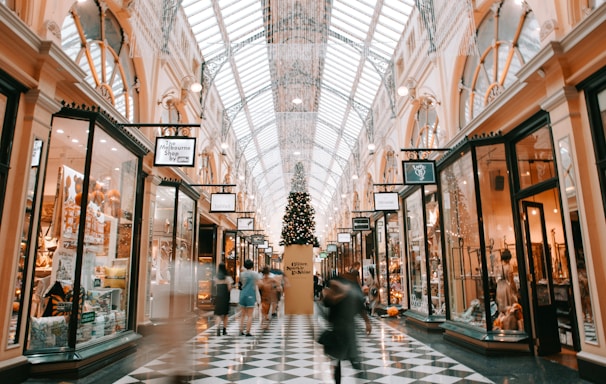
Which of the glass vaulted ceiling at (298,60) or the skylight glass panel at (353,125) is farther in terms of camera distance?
the skylight glass panel at (353,125)

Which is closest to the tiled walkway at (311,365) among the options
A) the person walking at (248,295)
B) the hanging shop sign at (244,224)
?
the person walking at (248,295)

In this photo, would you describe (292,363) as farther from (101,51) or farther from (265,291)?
(101,51)

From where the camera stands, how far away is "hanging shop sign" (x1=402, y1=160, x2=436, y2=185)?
8.65 meters

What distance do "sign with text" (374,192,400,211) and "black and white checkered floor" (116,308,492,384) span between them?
4.12m

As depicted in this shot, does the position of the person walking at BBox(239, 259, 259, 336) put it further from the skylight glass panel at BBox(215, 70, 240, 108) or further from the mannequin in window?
the skylight glass panel at BBox(215, 70, 240, 108)

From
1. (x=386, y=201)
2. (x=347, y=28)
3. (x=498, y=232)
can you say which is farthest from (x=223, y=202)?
(x=498, y=232)

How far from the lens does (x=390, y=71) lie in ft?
46.7

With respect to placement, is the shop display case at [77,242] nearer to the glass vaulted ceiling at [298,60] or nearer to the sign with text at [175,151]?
the sign with text at [175,151]

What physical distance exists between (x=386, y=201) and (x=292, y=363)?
6.97 metres

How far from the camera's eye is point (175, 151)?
782 cm

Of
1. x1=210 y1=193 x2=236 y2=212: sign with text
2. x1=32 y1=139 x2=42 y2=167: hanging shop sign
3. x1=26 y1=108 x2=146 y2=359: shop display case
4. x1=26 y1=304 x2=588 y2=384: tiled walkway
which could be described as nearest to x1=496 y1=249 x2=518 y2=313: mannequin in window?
x1=26 y1=304 x2=588 y2=384: tiled walkway

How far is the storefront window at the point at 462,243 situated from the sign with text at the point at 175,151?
512 centimetres

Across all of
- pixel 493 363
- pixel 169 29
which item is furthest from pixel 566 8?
pixel 169 29

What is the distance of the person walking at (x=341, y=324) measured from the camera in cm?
399
